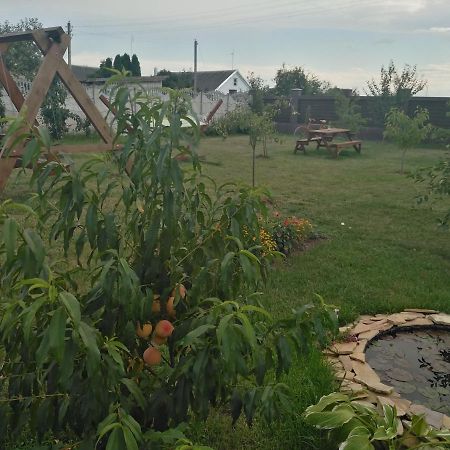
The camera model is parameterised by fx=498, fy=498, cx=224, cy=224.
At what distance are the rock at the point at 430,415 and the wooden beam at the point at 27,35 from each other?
5020 mm

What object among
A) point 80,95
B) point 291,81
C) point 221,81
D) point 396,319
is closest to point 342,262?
point 396,319

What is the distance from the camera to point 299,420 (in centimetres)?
245

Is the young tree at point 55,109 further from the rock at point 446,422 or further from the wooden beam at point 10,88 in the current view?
the rock at point 446,422

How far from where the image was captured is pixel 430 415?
102 inches

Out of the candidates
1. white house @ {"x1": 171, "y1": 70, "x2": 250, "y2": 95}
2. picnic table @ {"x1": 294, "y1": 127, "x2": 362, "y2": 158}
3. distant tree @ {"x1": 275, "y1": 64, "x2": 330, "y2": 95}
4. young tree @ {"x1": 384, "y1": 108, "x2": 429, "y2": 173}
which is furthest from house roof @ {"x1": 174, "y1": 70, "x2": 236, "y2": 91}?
young tree @ {"x1": 384, "y1": 108, "x2": 429, "y2": 173}

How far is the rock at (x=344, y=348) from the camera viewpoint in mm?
3264

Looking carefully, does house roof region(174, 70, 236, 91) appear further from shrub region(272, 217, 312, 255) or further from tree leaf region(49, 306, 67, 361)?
tree leaf region(49, 306, 67, 361)

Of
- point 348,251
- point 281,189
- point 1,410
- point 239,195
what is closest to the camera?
point 1,410

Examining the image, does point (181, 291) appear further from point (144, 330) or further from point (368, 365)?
point (368, 365)

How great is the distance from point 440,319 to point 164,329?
2.87 meters

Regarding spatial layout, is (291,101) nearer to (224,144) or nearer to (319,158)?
(224,144)

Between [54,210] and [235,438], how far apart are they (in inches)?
57.0

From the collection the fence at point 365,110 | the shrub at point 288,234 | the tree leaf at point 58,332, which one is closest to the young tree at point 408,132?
the fence at point 365,110

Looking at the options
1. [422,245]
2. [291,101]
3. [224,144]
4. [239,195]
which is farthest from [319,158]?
[239,195]
